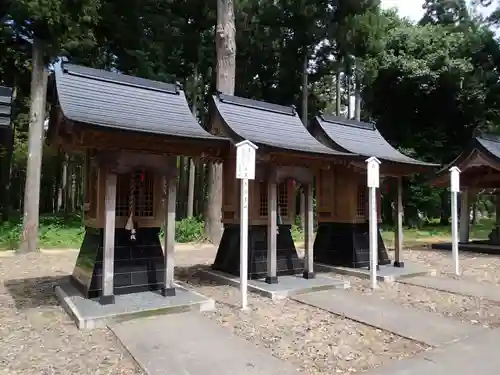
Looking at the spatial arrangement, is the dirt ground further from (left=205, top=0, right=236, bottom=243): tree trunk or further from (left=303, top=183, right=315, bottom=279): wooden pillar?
(left=205, top=0, right=236, bottom=243): tree trunk

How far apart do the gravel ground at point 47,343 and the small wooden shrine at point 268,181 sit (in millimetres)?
3364

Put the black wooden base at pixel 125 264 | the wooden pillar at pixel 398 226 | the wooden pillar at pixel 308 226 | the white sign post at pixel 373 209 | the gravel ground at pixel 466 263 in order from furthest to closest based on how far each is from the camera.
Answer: the wooden pillar at pixel 398 226
the gravel ground at pixel 466 263
the wooden pillar at pixel 308 226
the white sign post at pixel 373 209
the black wooden base at pixel 125 264

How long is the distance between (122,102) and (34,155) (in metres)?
6.98

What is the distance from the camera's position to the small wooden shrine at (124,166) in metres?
5.66

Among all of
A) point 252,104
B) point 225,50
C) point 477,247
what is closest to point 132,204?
point 252,104

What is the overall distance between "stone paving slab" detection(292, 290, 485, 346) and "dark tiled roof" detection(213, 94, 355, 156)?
2.46 metres

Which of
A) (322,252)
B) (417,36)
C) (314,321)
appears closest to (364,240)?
(322,252)

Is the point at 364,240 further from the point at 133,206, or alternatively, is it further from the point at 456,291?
the point at 133,206

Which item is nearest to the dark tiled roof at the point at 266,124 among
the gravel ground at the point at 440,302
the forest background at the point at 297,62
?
the gravel ground at the point at 440,302

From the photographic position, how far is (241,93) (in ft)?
72.3

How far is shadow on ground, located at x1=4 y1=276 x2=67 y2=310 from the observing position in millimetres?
6156

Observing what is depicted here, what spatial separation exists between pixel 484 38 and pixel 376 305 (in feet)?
69.9

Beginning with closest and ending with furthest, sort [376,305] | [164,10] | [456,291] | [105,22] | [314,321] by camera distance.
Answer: [314,321] → [376,305] → [456,291] → [105,22] → [164,10]

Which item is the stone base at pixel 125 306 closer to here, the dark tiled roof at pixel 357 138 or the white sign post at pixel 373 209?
the white sign post at pixel 373 209
